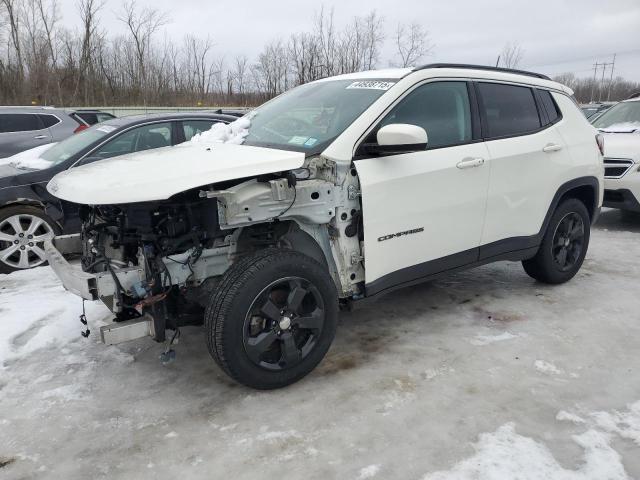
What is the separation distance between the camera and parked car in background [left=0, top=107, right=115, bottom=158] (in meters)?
9.87

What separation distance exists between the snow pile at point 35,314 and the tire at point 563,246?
389 centimetres

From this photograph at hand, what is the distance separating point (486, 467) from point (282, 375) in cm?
122

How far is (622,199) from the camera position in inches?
289

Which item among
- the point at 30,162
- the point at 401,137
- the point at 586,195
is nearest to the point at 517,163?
the point at 586,195

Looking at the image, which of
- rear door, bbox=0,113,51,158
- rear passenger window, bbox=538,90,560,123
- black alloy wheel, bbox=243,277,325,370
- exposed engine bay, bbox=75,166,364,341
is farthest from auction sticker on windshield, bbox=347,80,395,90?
rear door, bbox=0,113,51,158

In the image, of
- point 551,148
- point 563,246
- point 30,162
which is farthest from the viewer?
point 30,162

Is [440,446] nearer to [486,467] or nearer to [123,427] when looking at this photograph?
[486,467]

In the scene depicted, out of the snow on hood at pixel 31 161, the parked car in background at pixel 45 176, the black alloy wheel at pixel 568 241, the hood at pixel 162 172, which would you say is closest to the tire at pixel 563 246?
the black alloy wheel at pixel 568 241

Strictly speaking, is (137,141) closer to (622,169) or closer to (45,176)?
(45,176)

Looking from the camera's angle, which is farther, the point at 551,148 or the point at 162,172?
the point at 551,148

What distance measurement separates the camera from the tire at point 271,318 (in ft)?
9.24

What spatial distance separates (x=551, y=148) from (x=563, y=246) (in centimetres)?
100

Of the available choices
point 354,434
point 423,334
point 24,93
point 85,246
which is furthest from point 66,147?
point 24,93

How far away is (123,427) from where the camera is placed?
2.80 meters
